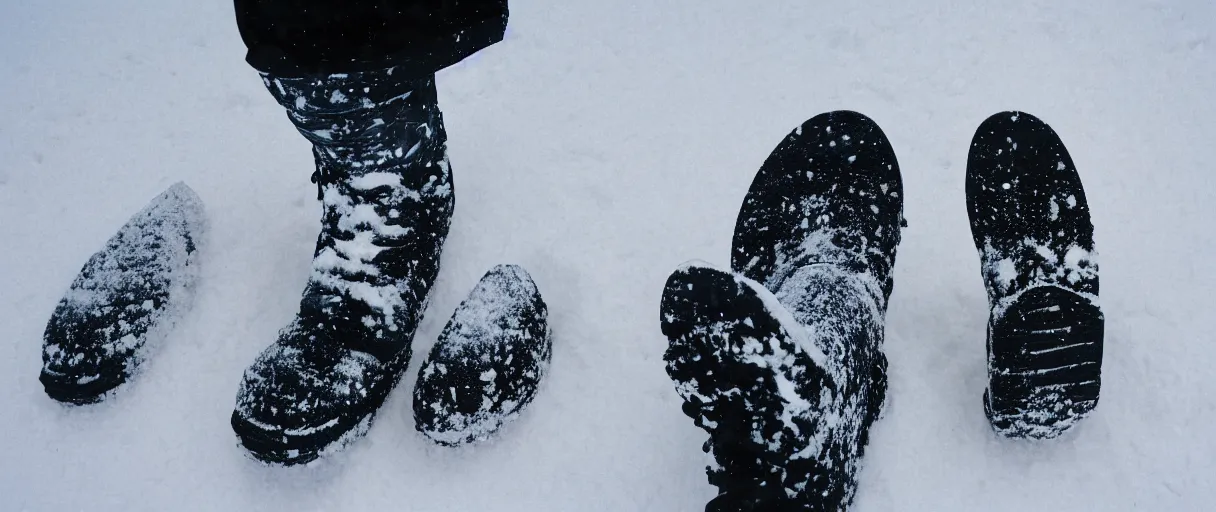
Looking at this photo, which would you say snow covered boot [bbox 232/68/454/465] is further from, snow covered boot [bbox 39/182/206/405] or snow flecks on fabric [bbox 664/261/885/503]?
snow flecks on fabric [bbox 664/261/885/503]

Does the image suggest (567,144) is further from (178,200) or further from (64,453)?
(64,453)

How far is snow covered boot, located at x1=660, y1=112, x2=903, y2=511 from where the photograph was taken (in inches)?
37.3

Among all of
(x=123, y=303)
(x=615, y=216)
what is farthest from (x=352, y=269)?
(x=615, y=216)

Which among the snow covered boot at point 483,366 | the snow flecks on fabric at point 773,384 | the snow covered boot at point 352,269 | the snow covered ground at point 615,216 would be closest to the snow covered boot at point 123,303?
the snow covered ground at point 615,216

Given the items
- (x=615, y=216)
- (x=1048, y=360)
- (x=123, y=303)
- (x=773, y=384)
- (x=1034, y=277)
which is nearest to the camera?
(x=773, y=384)

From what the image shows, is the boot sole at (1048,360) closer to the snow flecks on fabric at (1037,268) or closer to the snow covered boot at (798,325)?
the snow flecks on fabric at (1037,268)

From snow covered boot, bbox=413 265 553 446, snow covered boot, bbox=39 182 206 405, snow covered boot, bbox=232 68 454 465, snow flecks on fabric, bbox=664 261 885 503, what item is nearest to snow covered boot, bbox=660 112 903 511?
snow flecks on fabric, bbox=664 261 885 503

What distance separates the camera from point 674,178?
1.78m

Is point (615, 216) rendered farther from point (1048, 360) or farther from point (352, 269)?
point (1048, 360)

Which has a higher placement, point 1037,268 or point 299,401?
point 1037,268

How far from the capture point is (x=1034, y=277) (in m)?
1.26

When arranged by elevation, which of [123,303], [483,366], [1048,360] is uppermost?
[1048,360]

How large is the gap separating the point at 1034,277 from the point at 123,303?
1.51m

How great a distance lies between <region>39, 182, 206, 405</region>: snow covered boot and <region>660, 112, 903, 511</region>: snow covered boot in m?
1.00
